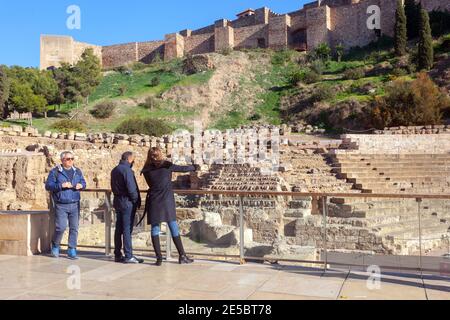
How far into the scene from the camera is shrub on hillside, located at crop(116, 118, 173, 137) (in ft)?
102

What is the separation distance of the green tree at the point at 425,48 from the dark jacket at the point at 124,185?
33980 mm

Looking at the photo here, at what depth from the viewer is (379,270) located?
18.8 feet

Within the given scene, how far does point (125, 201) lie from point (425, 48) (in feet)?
113

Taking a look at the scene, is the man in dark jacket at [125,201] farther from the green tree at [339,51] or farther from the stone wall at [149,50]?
the stone wall at [149,50]

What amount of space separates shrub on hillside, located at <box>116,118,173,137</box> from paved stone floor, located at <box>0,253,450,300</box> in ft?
82.4

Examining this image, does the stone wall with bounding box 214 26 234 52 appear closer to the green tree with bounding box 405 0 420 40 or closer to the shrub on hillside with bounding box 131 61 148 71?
the shrub on hillside with bounding box 131 61 148 71

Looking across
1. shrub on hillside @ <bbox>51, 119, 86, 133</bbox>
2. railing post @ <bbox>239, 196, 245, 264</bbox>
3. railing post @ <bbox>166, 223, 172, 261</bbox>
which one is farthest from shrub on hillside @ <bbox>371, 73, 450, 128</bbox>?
railing post @ <bbox>166, 223, 172, 261</bbox>

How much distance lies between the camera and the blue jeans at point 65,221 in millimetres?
6566

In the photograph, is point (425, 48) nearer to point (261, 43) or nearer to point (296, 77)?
point (296, 77)

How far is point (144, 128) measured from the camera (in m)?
31.2

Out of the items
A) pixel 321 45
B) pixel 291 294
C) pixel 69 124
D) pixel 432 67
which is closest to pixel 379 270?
pixel 291 294

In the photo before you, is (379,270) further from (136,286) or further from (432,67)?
(432,67)

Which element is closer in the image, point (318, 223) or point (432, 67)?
point (318, 223)

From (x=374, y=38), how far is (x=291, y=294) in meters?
45.7
